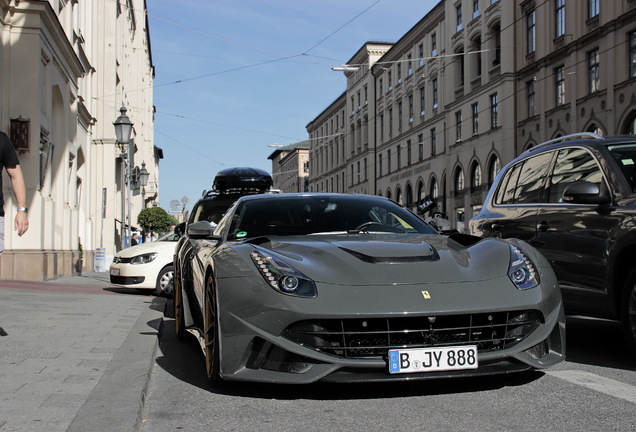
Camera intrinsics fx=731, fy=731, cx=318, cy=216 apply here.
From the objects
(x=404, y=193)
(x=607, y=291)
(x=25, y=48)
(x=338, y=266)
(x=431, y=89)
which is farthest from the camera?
(x=404, y=193)

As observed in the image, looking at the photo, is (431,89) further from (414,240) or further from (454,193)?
(414,240)

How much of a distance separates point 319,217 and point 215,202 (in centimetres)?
673

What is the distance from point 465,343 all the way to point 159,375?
239 centimetres

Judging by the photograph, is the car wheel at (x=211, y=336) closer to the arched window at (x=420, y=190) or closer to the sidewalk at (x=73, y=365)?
the sidewalk at (x=73, y=365)

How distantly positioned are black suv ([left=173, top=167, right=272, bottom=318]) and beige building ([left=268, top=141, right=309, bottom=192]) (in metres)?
89.1

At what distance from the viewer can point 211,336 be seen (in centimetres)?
459

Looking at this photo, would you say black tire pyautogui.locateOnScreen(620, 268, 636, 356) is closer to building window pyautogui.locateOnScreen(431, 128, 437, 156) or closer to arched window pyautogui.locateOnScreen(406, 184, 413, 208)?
building window pyautogui.locateOnScreen(431, 128, 437, 156)

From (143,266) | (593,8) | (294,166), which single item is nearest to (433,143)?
(593,8)

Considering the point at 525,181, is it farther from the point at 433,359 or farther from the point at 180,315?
the point at 433,359

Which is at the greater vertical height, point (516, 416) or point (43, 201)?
point (43, 201)

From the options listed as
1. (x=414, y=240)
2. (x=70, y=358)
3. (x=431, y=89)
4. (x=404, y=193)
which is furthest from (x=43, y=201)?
(x=404, y=193)

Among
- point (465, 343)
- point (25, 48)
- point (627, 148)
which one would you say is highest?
point (25, 48)

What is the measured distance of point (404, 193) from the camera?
60.3m

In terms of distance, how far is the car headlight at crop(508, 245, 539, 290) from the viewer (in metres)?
4.30
